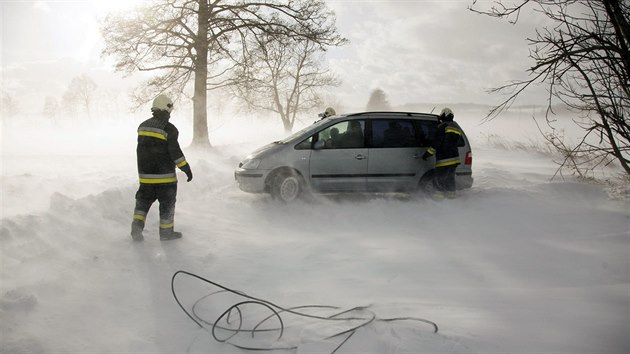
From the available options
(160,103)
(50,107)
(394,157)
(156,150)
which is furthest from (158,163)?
(50,107)

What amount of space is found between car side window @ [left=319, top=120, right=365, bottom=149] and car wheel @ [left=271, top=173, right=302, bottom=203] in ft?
3.14

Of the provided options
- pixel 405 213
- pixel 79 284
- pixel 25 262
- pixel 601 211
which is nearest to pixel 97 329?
pixel 79 284

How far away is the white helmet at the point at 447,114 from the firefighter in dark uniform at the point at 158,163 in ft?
16.3

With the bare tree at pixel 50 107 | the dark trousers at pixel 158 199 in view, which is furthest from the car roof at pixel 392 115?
the bare tree at pixel 50 107

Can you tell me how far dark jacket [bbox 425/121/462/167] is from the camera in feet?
22.1

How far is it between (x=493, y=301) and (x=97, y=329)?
133 inches

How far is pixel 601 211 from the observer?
6.52 meters

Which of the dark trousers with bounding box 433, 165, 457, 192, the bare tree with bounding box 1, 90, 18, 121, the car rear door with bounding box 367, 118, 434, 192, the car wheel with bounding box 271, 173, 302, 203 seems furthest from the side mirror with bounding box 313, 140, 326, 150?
the bare tree with bounding box 1, 90, 18, 121

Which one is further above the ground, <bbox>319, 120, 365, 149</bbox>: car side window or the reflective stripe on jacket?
<bbox>319, 120, 365, 149</bbox>: car side window

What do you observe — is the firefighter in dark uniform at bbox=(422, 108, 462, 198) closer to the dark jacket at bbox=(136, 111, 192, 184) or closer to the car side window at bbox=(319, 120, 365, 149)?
the car side window at bbox=(319, 120, 365, 149)

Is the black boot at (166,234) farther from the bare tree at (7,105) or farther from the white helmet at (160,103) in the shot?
the bare tree at (7,105)

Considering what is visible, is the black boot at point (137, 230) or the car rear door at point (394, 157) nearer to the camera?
the black boot at point (137, 230)

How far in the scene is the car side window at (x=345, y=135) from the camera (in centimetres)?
682

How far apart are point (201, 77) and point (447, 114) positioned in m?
11.0
